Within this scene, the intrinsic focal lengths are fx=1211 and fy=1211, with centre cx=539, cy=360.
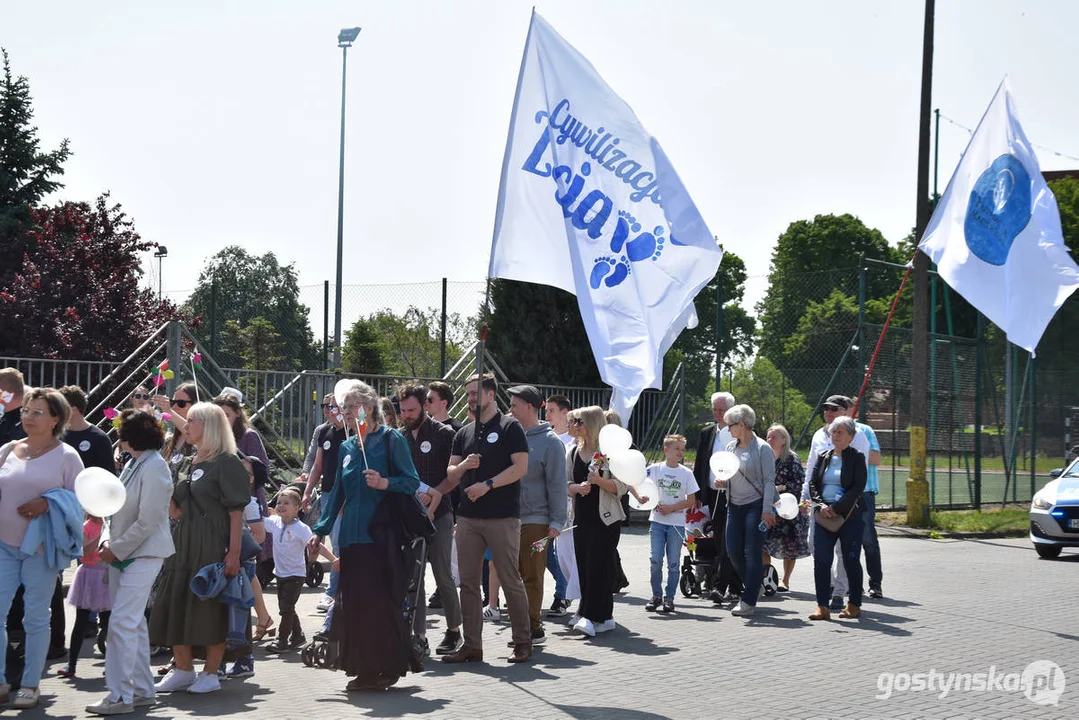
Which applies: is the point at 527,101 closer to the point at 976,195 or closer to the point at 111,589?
the point at 111,589

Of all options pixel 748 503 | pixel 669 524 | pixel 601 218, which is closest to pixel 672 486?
pixel 669 524

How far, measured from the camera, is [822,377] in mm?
42000

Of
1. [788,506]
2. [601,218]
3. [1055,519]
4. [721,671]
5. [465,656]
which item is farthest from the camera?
[1055,519]

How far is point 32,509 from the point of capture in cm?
702

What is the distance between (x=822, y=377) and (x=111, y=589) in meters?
36.9

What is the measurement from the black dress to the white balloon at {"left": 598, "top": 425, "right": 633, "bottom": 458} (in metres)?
0.36

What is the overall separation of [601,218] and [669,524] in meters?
3.13

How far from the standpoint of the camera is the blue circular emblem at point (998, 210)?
14305 millimetres

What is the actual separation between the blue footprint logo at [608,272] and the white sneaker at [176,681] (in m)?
4.32

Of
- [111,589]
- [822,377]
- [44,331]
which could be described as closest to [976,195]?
[111,589]

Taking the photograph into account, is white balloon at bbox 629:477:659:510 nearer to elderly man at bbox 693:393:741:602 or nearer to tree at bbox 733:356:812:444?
→ elderly man at bbox 693:393:741:602

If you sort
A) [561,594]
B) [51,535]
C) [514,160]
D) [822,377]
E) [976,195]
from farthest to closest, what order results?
1. [822,377]
2. [976,195]
3. [561,594]
4. [514,160]
5. [51,535]

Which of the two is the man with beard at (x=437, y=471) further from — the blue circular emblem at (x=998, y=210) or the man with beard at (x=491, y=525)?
the blue circular emblem at (x=998, y=210)

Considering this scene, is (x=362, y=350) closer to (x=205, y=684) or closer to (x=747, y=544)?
(x=747, y=544)
